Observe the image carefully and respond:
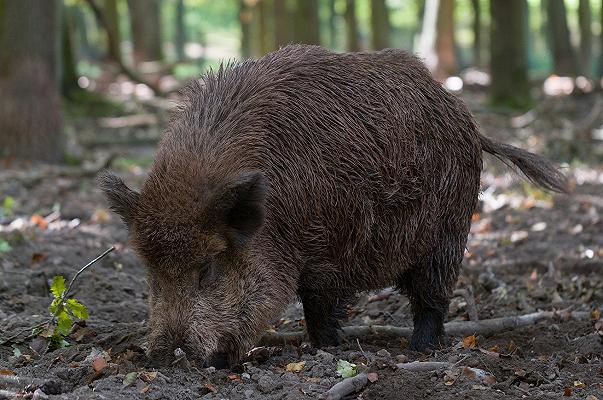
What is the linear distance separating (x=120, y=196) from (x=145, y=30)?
30708mm

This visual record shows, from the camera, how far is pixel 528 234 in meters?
9.25

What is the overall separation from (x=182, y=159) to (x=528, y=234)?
16.6ft

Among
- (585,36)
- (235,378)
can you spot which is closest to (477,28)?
(585,36)

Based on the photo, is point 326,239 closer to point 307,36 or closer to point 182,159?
point 182,159

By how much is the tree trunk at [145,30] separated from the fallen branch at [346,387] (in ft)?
101

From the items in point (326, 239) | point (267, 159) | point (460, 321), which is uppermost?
point (267, 159)

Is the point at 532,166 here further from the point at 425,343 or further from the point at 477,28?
the point at 477,28

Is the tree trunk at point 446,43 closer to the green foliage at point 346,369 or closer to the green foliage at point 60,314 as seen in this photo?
the green foliage at point 60,314

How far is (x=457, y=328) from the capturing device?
21.2 ft

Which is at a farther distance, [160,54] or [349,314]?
[160,54]

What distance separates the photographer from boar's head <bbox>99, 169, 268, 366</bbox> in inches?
192

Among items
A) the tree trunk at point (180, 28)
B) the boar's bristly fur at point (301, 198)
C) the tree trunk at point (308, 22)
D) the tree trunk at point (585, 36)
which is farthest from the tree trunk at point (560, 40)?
the boar's bristly fur at point (301, 198)

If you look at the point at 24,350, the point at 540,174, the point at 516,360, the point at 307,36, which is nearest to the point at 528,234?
the point at 540,174

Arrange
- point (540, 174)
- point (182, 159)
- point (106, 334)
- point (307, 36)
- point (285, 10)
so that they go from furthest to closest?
point (285, 10) → point (307, 36) → point (540, 174) → point (106, 334) → point (182, 159)
